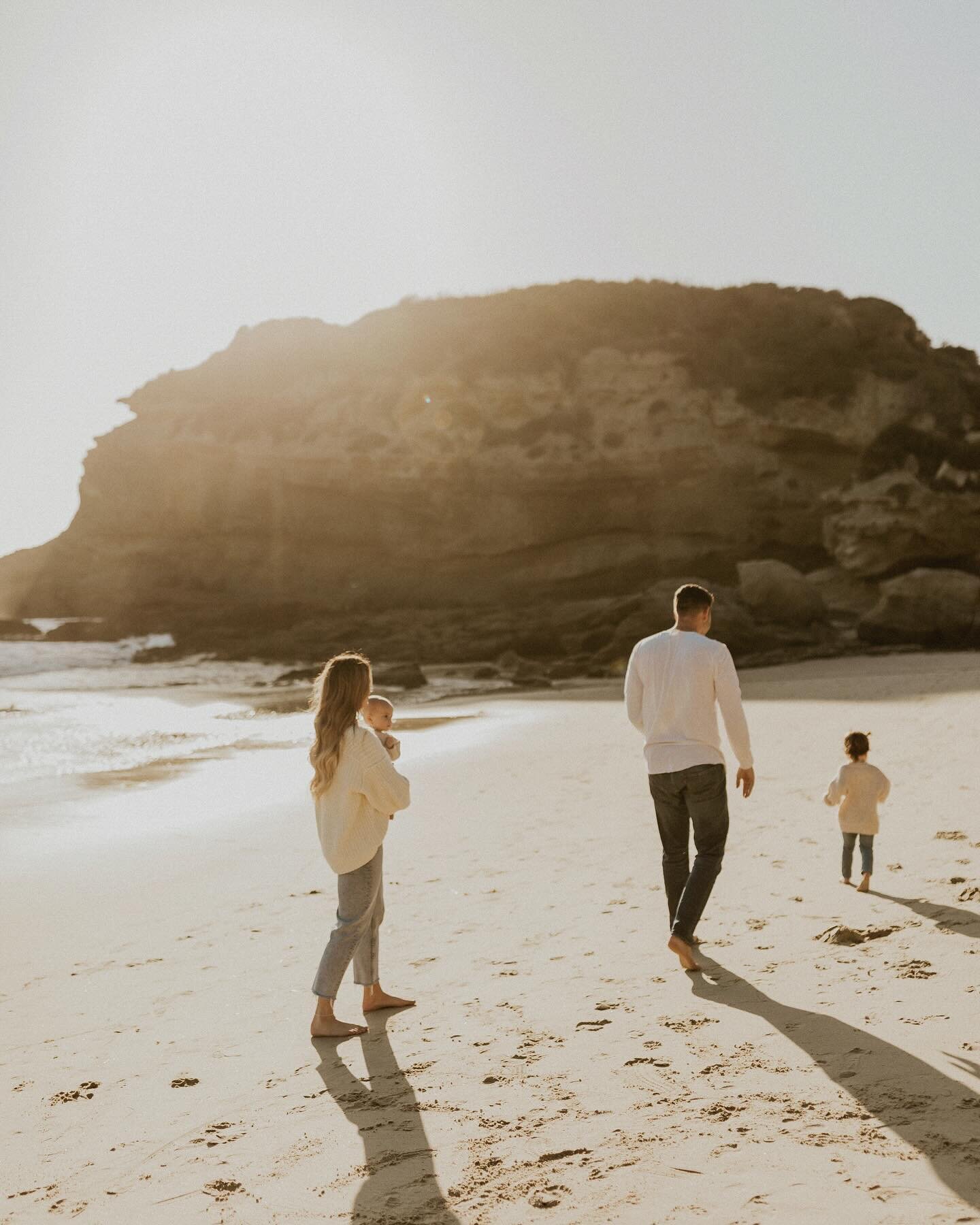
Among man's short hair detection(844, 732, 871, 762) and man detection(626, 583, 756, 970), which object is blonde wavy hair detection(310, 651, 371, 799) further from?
man's short hair detection(844, 732, 871, 762)

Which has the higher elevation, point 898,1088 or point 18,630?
point 18,630

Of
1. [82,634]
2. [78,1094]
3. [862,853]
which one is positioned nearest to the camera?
[78,1094]

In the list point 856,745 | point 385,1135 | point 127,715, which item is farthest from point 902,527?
point 385,1135

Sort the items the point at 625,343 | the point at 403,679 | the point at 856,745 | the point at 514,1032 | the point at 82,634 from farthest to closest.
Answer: the point at 82,634
the point at 625,343
the point at 403,679
the point at 856,745
the point at 514,1032

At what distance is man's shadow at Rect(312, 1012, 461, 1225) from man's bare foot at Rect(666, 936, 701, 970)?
4.11ft

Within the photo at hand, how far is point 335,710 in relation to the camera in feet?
13.4

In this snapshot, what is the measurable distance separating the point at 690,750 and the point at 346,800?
4.85 feet

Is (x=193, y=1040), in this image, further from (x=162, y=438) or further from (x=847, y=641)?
(x=162, y=438)

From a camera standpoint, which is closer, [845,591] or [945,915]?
[945,915]

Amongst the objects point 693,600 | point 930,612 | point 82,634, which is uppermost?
point 82,634

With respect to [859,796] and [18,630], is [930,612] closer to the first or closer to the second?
[859,796]

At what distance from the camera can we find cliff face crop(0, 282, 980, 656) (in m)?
40.5

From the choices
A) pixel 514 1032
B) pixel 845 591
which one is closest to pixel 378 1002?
pixel 514 1032

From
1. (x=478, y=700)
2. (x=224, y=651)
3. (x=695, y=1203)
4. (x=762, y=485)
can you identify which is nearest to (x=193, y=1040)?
(x=695, y=1203)
